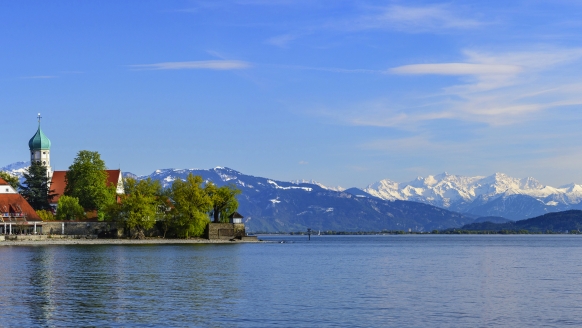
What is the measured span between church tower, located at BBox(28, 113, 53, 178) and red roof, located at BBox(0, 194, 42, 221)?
30344 millimetres

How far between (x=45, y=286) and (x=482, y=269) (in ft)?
125

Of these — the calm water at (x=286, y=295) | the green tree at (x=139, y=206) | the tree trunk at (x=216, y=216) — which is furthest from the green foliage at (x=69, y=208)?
the calm water at (x=286, y=295)

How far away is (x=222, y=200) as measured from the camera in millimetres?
136000

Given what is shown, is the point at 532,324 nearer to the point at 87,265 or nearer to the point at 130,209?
the point at 87,265

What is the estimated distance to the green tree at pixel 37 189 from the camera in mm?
146000

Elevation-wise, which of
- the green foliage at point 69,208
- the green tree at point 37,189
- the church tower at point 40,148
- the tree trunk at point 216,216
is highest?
the church tower at point 40,148

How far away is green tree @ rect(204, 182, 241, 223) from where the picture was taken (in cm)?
13488

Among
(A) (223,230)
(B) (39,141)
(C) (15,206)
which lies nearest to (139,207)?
(A) (223,230)

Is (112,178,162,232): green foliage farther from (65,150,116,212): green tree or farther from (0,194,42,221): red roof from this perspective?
(0,194,42,221): red roof

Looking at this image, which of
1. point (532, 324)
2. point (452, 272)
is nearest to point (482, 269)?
point (452, 272)

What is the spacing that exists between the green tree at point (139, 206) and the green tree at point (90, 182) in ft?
12.3

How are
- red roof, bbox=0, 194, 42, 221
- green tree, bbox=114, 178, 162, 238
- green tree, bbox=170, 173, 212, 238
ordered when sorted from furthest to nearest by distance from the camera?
green tree, bbox=170, 173, 212, 238 < red roof, bbox=0, 194, 42, 221 < green tree, bbox=114, 178, 162, 238

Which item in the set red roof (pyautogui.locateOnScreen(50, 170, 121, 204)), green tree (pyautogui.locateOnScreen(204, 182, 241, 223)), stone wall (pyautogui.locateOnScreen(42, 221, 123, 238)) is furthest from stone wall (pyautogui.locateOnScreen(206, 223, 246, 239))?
red roof (pyautogui.locateOnScreen(50, 170, 121, 204))

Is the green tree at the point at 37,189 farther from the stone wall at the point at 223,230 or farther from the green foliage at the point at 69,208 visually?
the stone wall at the point at 223,230
